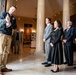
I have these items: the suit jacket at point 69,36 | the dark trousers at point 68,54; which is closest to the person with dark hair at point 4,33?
the suit jacket at point 69,36

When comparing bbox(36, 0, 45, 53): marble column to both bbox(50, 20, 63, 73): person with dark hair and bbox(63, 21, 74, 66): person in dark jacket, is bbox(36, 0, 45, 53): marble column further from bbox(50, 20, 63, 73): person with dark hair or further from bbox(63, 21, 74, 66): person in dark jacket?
bbox(50, 20, 63, 73): person with dark hair

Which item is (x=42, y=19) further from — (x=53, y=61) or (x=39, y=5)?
(x=53, y=61)

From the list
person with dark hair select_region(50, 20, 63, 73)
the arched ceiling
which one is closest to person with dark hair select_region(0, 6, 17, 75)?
person with dark hair select_region(50, 20, 63, 73)

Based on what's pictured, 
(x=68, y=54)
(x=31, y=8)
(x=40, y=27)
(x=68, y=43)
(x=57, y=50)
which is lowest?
(x=68, y=54)

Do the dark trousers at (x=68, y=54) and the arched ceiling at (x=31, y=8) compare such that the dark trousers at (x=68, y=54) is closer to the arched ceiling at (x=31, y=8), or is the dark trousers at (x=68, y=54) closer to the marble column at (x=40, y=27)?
the marble column at (x=40, y=27)

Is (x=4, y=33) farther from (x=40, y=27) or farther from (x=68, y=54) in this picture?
(x=40, y=27)

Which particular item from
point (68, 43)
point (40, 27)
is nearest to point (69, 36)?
point (68, 43)

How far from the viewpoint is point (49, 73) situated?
3.75 m

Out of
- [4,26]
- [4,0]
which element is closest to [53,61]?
[4,26]

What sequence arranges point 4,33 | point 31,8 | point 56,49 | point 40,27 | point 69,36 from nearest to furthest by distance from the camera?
1. point 4,33
2. point 56,49
3. point 69,36
4. point 40,27
5. point 31,8

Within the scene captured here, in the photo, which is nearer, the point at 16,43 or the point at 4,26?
the point at 4,26

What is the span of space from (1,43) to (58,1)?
35.4ft

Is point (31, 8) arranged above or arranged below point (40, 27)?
above

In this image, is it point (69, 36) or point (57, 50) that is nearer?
point (57, 50)
